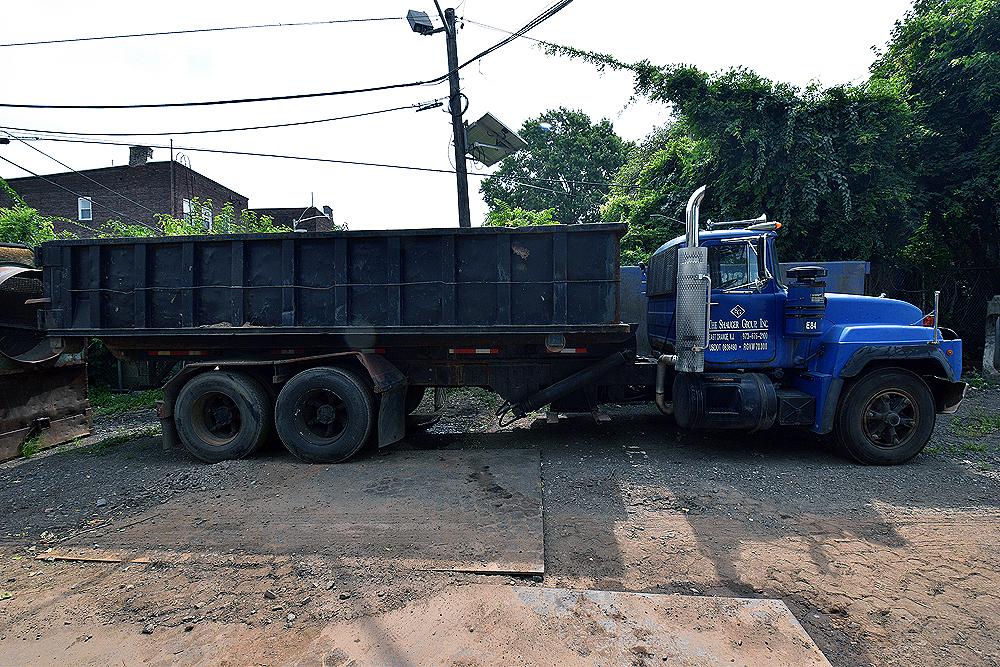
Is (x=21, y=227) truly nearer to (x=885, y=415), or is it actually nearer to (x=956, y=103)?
(x=885, y=415)

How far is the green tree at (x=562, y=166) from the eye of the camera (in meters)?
31.6

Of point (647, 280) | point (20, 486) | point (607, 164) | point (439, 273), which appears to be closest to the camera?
point (20, 486)

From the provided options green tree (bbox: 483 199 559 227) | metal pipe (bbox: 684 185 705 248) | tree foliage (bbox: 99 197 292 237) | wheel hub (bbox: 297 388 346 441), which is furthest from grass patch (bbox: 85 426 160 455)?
green tree (bbox: 483 199 559 227)

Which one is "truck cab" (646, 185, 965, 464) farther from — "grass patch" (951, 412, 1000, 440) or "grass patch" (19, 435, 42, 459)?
"grass patch" (19, 435, 42, 459)

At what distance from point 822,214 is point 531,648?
396 inches

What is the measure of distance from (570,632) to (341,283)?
4201 mm

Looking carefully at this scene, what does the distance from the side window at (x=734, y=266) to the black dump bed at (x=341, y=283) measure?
45.7 inches

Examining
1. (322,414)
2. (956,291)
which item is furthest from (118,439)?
(956,291)

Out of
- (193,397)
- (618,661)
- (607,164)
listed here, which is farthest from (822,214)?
(607,164)

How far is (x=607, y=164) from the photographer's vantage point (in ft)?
107

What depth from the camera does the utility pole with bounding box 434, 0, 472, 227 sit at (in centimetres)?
1069

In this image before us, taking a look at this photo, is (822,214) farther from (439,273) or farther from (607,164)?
(607,164)

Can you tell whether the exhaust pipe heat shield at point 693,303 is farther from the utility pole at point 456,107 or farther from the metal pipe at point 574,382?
the utility pole at point 456,107

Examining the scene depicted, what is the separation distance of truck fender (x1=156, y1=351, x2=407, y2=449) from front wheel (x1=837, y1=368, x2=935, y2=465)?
186 inches
